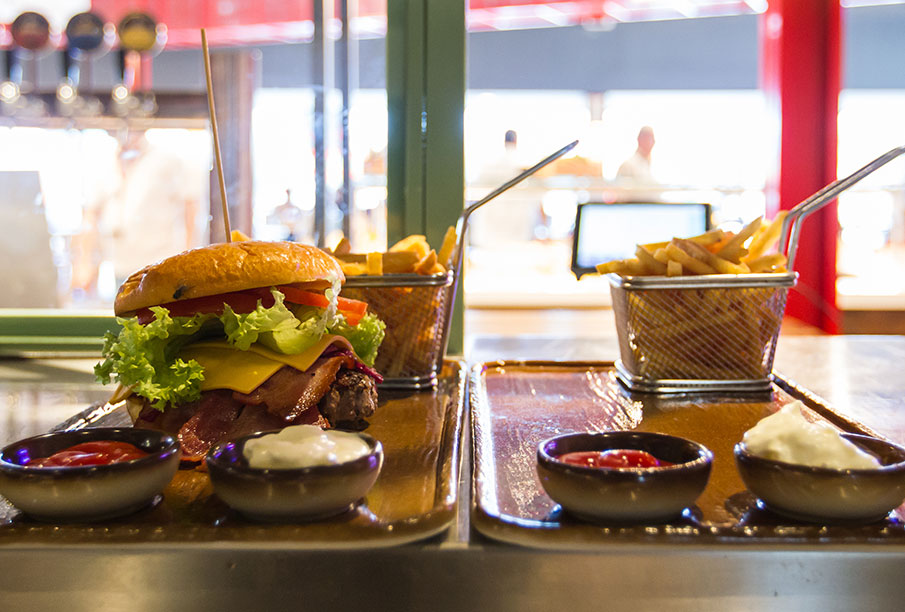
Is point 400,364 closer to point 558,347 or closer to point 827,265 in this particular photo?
point 558,347

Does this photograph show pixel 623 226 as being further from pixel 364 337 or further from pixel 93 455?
pixel 93 455

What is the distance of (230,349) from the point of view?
135cm

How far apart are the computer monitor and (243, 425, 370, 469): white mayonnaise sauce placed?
1.08 m

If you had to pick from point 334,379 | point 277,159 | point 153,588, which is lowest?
point 153,588

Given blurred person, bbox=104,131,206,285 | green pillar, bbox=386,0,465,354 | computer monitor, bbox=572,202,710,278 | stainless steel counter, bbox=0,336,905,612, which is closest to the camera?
stainless steel counter, bbox=0,336,905,612

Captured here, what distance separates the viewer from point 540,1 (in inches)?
284

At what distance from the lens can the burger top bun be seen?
50.1 inches

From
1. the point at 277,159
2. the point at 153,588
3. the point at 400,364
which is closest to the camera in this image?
the point at 153,588

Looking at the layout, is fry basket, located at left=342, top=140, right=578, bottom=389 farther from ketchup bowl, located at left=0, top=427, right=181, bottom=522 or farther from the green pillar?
ketchup bowl, located at left=0, top=427, right=181, bottom=522

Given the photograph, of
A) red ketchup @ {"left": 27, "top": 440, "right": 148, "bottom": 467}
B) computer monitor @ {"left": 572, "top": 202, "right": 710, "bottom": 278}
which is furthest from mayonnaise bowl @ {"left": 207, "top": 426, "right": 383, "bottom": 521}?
computer monitor @ {"left": 572, "top": 202, "right": 710, "bottom": 278}

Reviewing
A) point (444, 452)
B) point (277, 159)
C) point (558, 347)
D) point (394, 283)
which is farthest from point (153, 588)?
point (277, 159)

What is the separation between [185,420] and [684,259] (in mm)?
927

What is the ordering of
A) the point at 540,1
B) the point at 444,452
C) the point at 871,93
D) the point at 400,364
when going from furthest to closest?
the point at 871,93 < the point at 540,1 < the point at 400,364 < the point at 444,452

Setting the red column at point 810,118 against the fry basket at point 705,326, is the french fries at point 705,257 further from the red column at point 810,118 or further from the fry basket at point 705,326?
the red column at point 810,118
